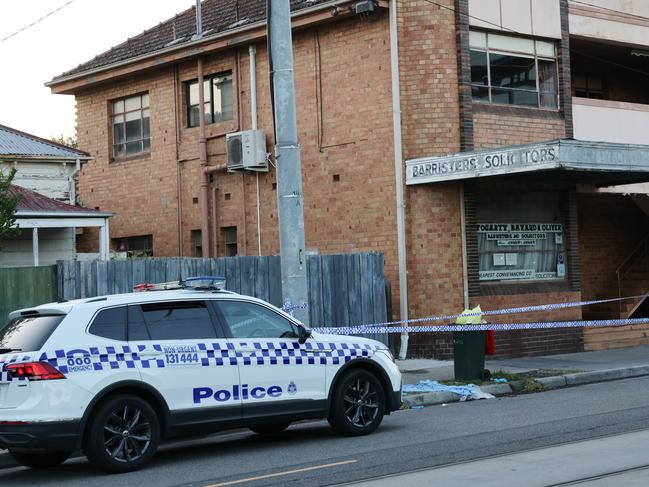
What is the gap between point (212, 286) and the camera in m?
10.6

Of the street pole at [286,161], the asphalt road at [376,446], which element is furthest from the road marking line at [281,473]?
the street pole at [286,161]

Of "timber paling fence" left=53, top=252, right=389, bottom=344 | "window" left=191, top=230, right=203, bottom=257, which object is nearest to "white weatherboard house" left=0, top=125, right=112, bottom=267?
"window" left=191, top=230, right=203, bottom=257

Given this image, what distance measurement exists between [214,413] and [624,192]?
48.3 ft

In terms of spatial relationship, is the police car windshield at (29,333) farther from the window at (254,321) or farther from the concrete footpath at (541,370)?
the concrete footpath at (541,370)

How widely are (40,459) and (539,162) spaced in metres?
10.1

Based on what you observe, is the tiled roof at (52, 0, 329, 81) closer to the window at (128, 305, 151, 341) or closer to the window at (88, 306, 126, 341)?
the window at (128, 305, 151, 341)

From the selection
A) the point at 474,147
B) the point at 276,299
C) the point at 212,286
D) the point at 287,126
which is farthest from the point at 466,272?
the point at 212,286

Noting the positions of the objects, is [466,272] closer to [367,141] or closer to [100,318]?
[367,141]

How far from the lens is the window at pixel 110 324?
9523mm

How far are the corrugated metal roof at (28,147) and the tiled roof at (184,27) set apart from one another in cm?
177

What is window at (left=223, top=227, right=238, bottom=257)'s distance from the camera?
2242 centimetres

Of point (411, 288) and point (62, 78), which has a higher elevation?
point (62, 78)

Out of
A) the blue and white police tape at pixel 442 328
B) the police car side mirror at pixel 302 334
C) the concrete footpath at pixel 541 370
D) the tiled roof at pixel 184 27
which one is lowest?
the concrete footpath at pixel 541 370

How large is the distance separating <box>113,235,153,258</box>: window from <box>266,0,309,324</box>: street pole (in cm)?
1138
